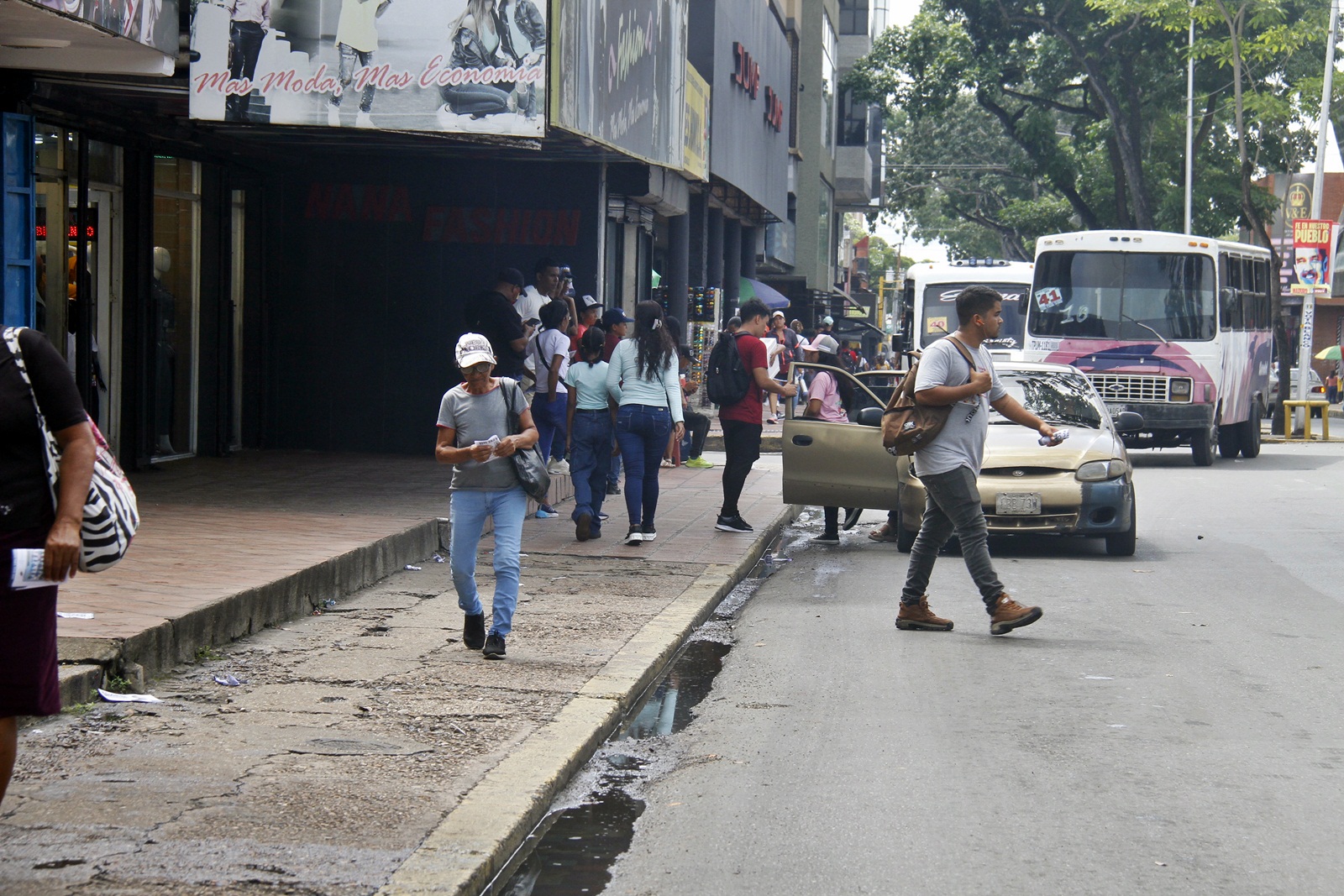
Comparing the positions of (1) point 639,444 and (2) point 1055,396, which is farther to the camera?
(2) point 1055,396

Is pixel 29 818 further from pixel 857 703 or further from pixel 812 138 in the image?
pixel 812 138

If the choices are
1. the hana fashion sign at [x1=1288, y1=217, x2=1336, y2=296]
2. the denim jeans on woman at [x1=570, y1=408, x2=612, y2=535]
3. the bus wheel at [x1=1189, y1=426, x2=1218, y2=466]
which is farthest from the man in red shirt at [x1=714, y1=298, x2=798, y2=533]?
the hana fashion sign at [x1=1288, y1=217, x2=1336, y2=296]

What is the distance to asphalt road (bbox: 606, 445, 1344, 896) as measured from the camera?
4.70 metres

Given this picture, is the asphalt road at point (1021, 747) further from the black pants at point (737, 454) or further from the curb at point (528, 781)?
the black pants at point (737, 454)

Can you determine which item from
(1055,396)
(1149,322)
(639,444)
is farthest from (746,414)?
(1149,322)

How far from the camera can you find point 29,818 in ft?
15.5

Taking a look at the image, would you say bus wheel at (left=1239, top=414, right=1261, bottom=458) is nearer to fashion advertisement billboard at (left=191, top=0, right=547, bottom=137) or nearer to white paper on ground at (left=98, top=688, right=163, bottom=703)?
fashion advertisement billboard at (left=191, top=0, right=547, bottom=137)

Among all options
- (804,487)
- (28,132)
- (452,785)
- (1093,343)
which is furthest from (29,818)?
(1093,343)

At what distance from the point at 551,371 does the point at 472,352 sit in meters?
5.50

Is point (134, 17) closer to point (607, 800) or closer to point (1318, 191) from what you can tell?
point (607, 800)

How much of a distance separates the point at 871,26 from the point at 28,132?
175 feet

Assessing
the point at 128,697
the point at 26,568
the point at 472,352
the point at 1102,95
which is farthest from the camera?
the point at 1102,95

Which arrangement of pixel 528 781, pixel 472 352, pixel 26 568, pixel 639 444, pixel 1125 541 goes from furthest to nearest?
pixel 1125 541 < pixel 639 444 < pixel 472 352 < pixel 528 781 < pixel 26 568

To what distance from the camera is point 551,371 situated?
1284cm
